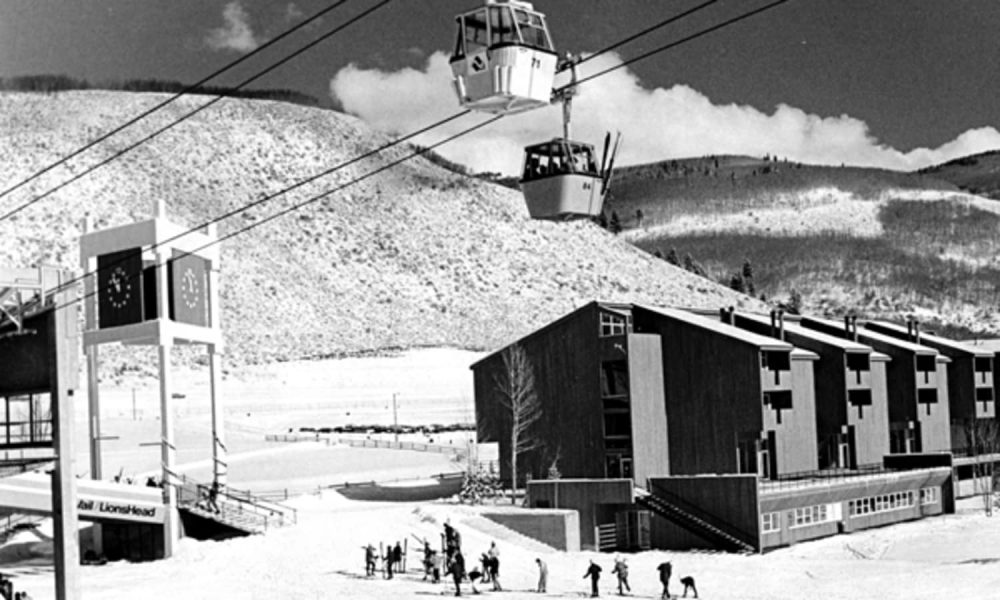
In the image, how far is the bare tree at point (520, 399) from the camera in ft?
Answer: 196

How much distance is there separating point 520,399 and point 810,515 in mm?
13402

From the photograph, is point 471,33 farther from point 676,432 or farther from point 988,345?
Answer: point 988,345

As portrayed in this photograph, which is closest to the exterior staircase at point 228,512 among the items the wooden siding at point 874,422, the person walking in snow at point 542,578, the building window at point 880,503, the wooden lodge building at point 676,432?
the wooden lodge building at point 676,432

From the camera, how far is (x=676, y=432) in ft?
191

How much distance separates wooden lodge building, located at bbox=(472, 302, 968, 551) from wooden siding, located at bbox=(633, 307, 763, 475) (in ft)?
0.16

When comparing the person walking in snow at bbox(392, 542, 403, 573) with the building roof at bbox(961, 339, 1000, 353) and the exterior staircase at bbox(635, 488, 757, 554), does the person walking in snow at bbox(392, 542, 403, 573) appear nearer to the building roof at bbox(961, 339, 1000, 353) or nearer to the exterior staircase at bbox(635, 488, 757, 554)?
the exterior staircase at bbox(635, 488, 757, 554)

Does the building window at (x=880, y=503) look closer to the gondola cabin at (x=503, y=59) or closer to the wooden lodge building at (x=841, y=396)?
the wooden lodge building at (x=841, y=396)

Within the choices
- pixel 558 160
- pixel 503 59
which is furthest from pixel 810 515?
pixel 503 59

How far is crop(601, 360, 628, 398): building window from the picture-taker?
57656mm

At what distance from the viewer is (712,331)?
57.7 metres

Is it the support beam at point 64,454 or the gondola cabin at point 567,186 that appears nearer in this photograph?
the gondola cabin at point 567,186

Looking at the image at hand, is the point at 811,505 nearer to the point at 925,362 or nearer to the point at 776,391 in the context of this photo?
the point at 776,391

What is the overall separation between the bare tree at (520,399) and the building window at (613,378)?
3410mm

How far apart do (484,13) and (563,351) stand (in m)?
38.9
